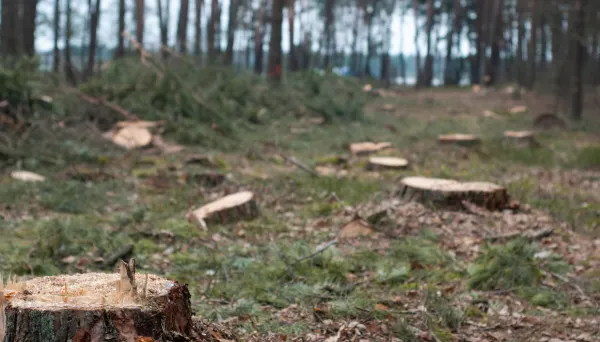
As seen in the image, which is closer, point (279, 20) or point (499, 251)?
point (499, 251)

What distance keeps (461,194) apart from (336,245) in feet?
5.43

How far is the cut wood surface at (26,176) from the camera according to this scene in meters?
7.75

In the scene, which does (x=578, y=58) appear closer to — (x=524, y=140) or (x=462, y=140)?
(x=524, y=140)

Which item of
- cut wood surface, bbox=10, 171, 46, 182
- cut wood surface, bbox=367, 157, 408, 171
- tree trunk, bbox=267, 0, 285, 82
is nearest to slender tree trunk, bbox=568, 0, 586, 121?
tree trunk, bbox=267, 0, 285, 82

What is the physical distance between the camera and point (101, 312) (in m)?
2.38

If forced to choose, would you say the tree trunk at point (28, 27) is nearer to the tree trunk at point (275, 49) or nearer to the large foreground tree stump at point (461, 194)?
the tree trunk at point (275, 49)

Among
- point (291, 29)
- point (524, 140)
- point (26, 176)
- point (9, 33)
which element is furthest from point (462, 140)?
point (291, 29)

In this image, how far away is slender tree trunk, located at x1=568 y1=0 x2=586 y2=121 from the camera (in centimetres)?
1561

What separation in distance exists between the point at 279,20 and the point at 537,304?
14.8 meters

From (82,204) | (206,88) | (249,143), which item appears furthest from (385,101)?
(82,204)

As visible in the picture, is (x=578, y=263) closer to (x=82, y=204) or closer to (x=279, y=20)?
(x=82, y=204)

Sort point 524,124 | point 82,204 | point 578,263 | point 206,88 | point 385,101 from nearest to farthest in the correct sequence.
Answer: point 578,263 → point 82,204 → point 206,88 → point 524,124 → point 385,101

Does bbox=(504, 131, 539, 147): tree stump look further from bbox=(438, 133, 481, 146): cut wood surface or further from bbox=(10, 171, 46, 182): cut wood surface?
bbox=(10, 171, 46, 182): cut wood surface

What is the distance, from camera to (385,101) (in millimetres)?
24953
